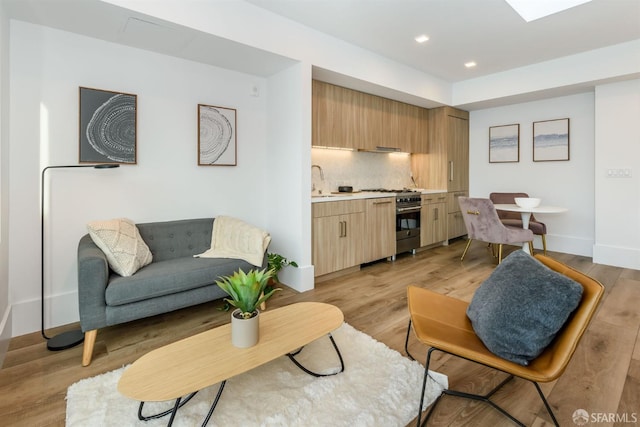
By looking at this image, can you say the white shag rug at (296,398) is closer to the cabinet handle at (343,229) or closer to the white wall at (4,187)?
the white wall at (4,187)

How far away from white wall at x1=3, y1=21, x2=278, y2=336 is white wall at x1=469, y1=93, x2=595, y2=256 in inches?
178

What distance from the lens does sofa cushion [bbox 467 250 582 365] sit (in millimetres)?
1394

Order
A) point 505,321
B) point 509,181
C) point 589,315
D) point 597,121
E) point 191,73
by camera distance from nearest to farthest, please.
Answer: point 589,315 < point 505,321 < point 191,73 < point 597,121 < point 509,181

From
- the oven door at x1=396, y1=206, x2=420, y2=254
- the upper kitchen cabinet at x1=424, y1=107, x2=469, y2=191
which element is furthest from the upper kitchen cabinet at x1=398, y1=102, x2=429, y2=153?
the oven door at x1=396, y1=206, x2=420, y2=254

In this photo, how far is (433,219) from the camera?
17.1 ft

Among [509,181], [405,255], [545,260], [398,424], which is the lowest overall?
[398,424]

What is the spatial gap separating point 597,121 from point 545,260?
12.2 ft

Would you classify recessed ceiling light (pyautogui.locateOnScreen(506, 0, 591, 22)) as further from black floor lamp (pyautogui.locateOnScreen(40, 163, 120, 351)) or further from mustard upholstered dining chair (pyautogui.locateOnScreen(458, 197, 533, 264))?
black floor lamp (pyautogui.locateOnScreen(40, 163, 120, 351))

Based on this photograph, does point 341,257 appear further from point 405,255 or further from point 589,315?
point 589,315

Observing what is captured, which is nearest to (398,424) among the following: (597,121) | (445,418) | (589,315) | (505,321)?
(445,418)

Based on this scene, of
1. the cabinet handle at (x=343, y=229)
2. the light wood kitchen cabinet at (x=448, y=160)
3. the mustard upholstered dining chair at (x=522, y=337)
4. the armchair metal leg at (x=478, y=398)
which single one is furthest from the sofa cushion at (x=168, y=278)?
the light wood kitchen cabinet at (x=448, y=160)

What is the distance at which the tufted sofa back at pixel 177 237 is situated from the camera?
115 inches

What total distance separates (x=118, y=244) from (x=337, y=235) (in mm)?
2216

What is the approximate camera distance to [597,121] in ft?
14.3
